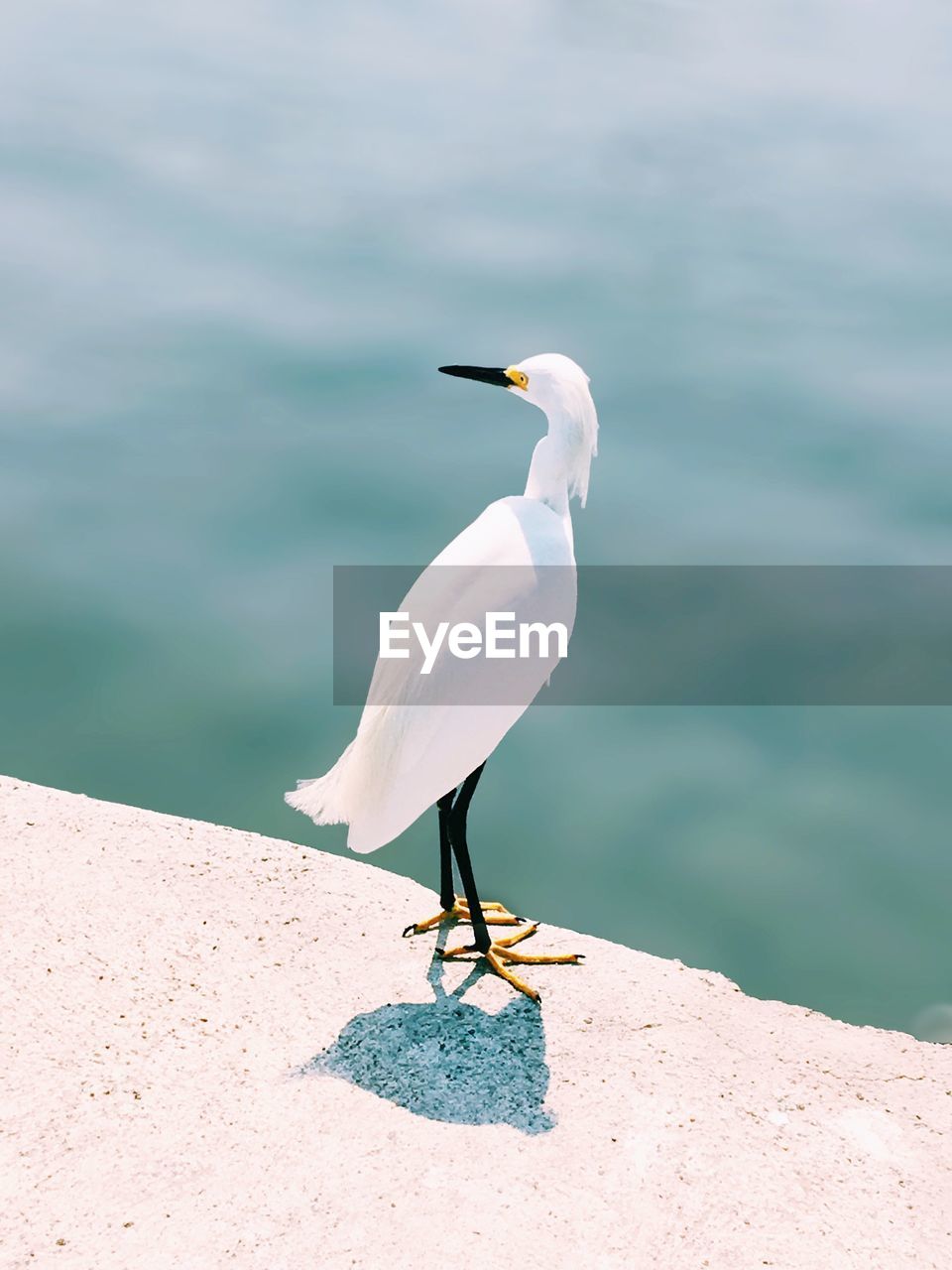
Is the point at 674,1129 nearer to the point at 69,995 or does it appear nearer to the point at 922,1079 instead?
the point at 922,1079

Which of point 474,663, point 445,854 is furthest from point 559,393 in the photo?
point 445,854

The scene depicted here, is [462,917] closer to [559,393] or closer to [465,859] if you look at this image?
[465,859]

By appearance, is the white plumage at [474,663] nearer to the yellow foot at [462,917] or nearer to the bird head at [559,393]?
the bird head at [559,393]

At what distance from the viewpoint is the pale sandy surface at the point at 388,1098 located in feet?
12.0

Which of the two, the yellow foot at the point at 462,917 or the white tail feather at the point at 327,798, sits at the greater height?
the white tail feather at the point at 327,798

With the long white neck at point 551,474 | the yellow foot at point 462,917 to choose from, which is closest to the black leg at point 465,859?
the yellow foot at point 462,917

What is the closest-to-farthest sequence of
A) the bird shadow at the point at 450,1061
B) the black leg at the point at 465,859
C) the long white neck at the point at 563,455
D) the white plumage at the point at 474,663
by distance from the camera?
the bird shadow at the point at 450,1061 < the white plumage at the point at 474,663 < the long white neck at the point at 563,455 < the black leg at the point at 465,859

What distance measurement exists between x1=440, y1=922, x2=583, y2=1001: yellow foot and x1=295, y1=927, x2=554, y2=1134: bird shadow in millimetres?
84

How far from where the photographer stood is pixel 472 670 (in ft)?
15.1

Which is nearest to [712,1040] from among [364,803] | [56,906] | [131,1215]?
[364,803]

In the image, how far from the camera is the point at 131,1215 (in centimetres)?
362

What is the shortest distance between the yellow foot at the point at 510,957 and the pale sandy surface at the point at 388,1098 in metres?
0.06

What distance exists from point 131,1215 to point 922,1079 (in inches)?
117

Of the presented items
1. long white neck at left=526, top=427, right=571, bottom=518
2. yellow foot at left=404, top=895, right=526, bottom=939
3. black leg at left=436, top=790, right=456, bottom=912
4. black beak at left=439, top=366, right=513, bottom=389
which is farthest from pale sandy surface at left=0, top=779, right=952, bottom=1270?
black beak at left=439, top=366, right=513, bottom=389
